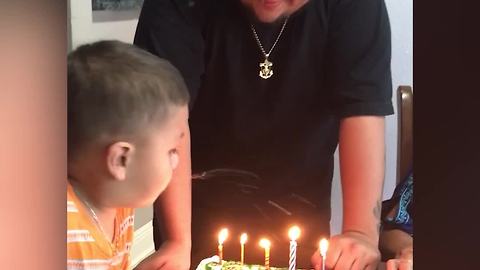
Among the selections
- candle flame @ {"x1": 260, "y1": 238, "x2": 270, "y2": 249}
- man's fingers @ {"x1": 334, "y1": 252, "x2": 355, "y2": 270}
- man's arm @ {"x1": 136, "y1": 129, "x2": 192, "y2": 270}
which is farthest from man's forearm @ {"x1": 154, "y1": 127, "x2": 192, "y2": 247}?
man's fingers @ {"x1": 334, "y1": 252, "x2": 355, "y2": 270}

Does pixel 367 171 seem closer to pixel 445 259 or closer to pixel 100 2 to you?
pixel 445 259

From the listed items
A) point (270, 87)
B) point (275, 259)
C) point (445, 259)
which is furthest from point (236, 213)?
point (445, 259)

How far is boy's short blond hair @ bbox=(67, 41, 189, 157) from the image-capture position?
3.83 feet

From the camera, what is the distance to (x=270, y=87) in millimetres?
1179

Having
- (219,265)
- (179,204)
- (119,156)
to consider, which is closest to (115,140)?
(119,156)

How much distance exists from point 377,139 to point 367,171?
48 mm

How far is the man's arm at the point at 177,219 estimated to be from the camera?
3.92ft

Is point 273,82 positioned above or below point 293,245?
above

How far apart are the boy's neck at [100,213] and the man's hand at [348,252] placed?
1.01 feet

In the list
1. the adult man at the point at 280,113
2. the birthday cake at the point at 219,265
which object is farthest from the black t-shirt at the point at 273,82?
the birthday cake at the point at 219,265

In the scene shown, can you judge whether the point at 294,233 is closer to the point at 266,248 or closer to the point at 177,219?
the point at 266,248

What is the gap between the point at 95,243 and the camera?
3.92 feet

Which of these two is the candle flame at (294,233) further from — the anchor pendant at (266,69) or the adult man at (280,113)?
the anchor pendant at (266,69)

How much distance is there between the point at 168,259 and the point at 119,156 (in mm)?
178
